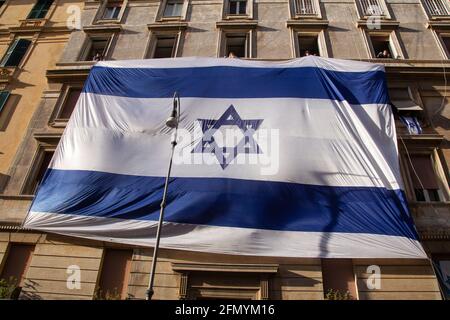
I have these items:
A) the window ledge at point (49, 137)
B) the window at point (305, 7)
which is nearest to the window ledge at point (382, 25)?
the window at point (305, 7)

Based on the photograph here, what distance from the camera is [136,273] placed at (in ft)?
31.3

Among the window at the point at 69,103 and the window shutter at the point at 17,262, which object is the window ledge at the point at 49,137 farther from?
the window shutter at the point at 17,262

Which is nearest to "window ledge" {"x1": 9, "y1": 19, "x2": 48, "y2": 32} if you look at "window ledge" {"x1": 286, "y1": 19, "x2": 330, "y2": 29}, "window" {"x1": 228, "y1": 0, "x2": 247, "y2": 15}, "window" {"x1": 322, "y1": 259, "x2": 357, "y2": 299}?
"window" {"x1": 228, "y1": 0, "x2": 247, "y2": 15}

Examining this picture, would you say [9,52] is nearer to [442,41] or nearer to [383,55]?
[383,55]

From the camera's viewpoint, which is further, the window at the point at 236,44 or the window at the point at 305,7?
the window at the point at 305,7

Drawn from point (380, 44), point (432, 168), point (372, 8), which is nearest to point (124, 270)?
point (432, 168)

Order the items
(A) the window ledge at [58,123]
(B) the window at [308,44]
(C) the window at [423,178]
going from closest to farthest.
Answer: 1. (C) the window at [423,178]
2. (A) the window ledge at [58,123]
3. (B) the window at [308,44]

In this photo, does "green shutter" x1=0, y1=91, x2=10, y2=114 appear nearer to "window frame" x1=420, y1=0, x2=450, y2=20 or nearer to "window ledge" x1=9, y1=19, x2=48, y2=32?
"window ledge" x1=9, y1=19, x2=48, y2=32

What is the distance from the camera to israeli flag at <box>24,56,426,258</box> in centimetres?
898

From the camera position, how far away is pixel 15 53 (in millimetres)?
15961

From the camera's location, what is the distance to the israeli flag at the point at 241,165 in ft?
29.5

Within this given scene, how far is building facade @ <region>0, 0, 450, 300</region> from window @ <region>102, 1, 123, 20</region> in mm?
75

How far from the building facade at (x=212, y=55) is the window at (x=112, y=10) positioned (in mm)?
75
